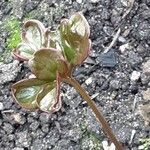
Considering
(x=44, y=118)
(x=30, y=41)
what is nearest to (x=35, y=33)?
(x=30, y=41)

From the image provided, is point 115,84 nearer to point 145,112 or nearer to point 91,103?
point 145,112

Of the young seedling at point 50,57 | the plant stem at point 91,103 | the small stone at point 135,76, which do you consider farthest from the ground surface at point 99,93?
the young seedling at point 50,57

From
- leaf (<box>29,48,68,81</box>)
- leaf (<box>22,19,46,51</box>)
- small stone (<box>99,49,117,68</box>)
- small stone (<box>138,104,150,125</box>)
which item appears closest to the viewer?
Answer: leaf (<box>29,48,68,81</box>)

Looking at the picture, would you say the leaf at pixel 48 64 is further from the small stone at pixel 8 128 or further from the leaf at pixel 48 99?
the small stone at pixel 8 128

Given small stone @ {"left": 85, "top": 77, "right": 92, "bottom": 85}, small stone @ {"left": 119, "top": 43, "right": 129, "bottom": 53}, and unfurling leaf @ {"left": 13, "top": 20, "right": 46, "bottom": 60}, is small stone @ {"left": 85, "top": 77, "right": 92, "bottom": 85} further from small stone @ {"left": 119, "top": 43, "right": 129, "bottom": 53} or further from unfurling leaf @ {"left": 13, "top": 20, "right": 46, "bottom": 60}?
unfurling leaf @ {"left": 13, "top": 20, "right": 46, "bottom": 60}

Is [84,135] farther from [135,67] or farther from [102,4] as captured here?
[102,4]

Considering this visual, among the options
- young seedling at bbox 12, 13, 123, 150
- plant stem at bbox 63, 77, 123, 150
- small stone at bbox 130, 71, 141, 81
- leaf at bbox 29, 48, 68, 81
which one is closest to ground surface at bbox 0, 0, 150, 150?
small stone at bbox 130, 71, 141, 81

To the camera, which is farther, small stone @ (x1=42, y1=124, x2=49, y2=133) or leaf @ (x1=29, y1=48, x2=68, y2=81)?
small stone @ (x1=42, y1=124, x2=49, y2=133)
